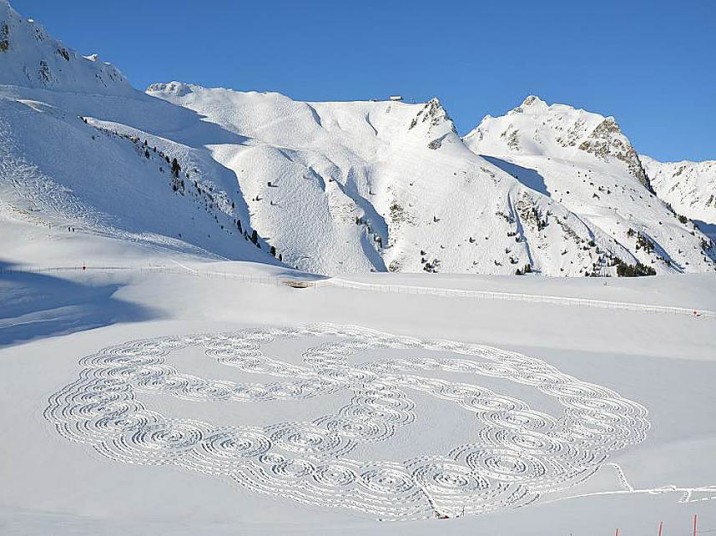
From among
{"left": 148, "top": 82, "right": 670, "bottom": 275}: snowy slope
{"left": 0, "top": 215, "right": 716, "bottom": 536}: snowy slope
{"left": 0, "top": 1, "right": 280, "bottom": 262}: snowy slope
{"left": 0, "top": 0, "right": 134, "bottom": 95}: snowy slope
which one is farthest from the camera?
{"left": 0, "top": 0, "right": 134, "bottom": 95}: snowy slope

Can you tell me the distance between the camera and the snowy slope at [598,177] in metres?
93.6

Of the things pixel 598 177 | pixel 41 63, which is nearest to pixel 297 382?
pixel 41 63

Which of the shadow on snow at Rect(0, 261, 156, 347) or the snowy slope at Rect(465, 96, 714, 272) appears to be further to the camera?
the snowy slope at Rect(465, 96, 714, 272)

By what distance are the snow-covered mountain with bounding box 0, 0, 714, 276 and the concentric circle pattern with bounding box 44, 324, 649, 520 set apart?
97.3 ft

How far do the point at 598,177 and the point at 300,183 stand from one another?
63.7m

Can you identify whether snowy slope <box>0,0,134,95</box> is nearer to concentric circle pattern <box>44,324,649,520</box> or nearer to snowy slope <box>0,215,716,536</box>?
snowy slope <box>0,215,716,536</box>

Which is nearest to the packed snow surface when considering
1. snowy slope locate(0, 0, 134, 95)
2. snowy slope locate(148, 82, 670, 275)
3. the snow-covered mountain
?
the snow-covered mountain

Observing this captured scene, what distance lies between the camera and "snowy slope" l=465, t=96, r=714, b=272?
9356 centimetres

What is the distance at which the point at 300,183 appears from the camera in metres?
89.8

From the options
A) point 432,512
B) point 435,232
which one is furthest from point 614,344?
point 435,232

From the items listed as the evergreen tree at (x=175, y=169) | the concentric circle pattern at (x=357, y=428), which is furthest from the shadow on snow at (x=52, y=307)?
the evergreen tree at (x=175, y=169)

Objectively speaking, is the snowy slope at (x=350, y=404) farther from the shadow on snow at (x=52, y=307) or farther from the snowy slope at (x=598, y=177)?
the snowy slope at (x=598, y=177)

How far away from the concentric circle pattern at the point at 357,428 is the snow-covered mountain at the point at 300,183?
29.7 m

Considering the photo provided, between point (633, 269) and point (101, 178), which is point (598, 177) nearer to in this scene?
point (633, 269)
